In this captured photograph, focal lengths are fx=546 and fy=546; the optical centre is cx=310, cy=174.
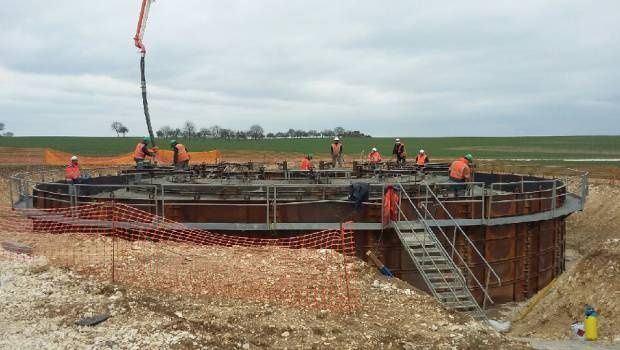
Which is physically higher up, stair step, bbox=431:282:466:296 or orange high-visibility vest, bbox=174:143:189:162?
orange high-visibility vest, bbox=174:143:189:162

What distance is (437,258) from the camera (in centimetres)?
1118

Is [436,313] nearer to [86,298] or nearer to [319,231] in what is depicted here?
[319,231]

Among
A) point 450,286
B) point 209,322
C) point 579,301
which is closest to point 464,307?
point 450,286

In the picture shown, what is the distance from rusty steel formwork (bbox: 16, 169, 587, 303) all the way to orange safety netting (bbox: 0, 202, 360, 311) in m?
0.35

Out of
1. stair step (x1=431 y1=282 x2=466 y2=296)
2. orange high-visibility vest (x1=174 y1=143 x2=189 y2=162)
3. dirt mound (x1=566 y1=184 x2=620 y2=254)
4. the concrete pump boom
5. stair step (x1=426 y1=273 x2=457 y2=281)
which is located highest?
the concrete pump boom

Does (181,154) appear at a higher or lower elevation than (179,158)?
higher

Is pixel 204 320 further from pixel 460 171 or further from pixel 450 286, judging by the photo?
pixel 460 171

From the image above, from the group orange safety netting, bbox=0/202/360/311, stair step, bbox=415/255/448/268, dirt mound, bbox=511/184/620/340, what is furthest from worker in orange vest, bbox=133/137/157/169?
dirt mound, bbox=511/184/620/340

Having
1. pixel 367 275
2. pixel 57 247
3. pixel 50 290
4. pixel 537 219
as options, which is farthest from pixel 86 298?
pixel 537 219

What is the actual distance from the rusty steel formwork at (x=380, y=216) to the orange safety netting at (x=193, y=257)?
348 millimetres

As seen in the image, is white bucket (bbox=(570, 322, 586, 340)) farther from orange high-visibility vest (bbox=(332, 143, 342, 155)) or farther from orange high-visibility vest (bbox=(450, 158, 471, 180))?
orange high-visibility vest (bbox=(332, 143, 342, 155))

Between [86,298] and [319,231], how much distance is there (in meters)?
5.35

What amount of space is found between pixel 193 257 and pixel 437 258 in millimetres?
4890

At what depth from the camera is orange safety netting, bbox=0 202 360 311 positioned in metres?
8.93
